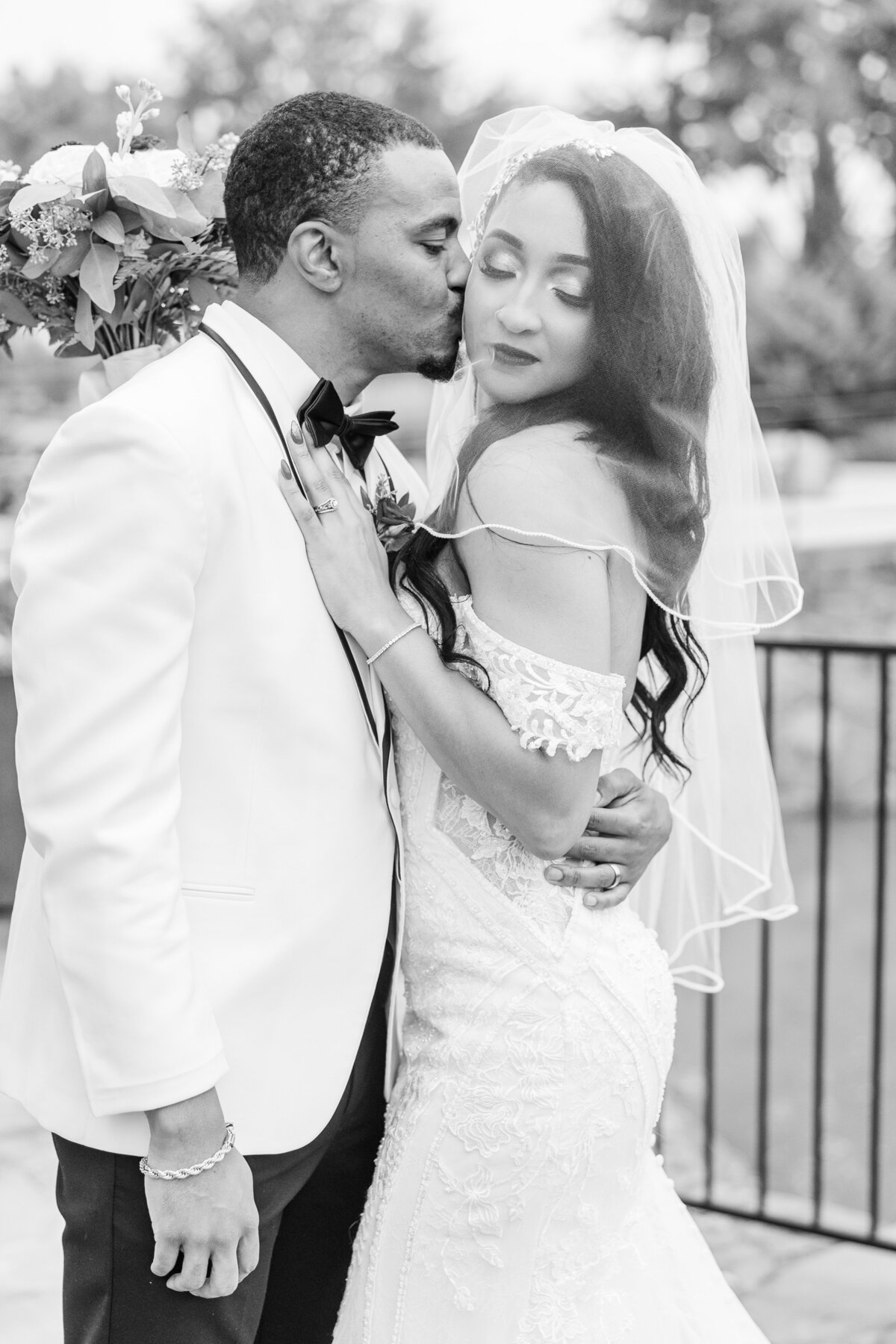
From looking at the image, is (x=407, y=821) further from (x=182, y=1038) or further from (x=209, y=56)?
(x=209, y=56)

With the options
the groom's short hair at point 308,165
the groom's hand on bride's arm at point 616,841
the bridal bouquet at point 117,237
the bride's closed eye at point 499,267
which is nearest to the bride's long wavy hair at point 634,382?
the bride's closed eye at point 499,267

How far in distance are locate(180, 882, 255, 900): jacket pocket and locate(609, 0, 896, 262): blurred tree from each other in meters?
26.3

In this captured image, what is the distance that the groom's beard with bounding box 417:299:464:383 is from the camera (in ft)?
6.76

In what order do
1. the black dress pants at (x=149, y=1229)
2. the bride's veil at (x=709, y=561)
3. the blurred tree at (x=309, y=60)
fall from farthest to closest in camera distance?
the blurred tree at (x=309, y=60), the bride's veil at (x=709, y=561), the black dress pants at (x=149, y=1229)

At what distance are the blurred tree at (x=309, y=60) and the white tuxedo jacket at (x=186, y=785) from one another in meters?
29.1

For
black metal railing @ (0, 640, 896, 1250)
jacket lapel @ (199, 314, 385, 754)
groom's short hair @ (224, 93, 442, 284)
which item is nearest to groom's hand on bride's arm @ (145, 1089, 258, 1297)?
jacket lapel @ (199, 314, 385, 754)

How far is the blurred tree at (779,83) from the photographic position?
83.6ft

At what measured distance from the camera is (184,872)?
175 cm

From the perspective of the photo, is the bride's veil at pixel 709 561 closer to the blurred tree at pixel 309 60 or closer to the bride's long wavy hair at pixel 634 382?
the bride's long wavy hair at pixel 634 382

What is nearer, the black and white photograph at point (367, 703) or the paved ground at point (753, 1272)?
the black and white photograph at point (367, 703)

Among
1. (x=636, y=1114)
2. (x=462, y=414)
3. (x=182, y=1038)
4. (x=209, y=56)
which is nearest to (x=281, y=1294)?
(x=636, y=1114)

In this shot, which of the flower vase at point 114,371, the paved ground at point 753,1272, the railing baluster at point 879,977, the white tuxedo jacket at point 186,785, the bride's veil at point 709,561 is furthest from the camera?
the railing baluster at point 879,977

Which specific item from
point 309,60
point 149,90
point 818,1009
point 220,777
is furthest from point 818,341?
point 220,777

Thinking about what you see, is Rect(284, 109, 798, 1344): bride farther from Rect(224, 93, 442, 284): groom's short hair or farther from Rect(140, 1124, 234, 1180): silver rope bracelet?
Rect(140, 1124, 234, 1180): silver rope bracelet
